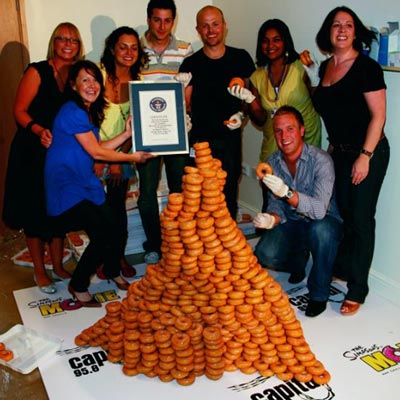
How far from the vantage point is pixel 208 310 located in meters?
2.35

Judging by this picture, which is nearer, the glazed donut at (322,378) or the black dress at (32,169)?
the glazed donut at (322,378)

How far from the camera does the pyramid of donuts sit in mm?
2283

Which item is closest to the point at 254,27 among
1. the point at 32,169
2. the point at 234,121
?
the point at 234,121

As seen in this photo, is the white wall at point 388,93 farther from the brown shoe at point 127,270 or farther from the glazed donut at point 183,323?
the brown shoe at point 127,270

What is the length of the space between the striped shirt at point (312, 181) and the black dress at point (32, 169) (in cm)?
124

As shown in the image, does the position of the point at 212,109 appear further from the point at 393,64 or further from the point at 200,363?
the point at 200,363

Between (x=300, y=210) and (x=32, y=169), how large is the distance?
4.78 ft

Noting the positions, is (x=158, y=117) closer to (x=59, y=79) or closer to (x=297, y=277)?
(x=59, y=79)

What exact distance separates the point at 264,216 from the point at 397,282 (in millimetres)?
892

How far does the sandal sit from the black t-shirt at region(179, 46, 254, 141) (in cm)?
121

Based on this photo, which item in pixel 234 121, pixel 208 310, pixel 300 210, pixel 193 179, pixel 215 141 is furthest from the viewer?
pixel 215 141

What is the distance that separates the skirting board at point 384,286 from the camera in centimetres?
295

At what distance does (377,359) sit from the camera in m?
2.45

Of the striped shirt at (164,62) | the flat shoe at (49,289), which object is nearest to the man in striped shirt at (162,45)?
the striped shirt at (164,62)
